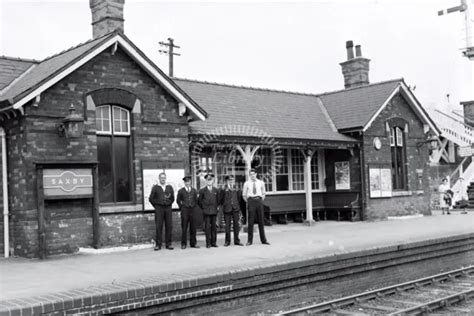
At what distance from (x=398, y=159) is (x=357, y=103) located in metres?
2.60

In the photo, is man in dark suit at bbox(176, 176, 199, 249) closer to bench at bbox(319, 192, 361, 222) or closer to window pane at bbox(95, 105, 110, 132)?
window pane at bbox(95, 105, 110, 132)

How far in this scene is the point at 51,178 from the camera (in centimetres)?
1158

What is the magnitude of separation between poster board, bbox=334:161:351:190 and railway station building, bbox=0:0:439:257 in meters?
0.04

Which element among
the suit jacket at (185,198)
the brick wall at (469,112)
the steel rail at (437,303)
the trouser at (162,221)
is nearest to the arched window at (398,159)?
the brick wall at (469,112)

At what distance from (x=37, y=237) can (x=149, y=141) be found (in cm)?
340

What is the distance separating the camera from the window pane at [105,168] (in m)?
12.8

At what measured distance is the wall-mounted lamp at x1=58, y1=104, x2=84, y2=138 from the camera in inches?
453

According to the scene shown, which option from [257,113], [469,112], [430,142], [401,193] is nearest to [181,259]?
[257,113]

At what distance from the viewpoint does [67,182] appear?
11.8 metres

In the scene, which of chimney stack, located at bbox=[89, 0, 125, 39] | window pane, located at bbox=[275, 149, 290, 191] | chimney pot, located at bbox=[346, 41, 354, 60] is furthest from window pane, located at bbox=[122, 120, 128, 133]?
chimney pot, located at bbox=[346, 41, 354, 60]

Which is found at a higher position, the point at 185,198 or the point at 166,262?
the point at 185,198

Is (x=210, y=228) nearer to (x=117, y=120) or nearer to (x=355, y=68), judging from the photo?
(x=117, y=120)

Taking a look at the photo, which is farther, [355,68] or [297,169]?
[355,68]

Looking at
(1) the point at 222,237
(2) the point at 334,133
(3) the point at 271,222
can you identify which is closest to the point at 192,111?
(1) the point at 222,237
